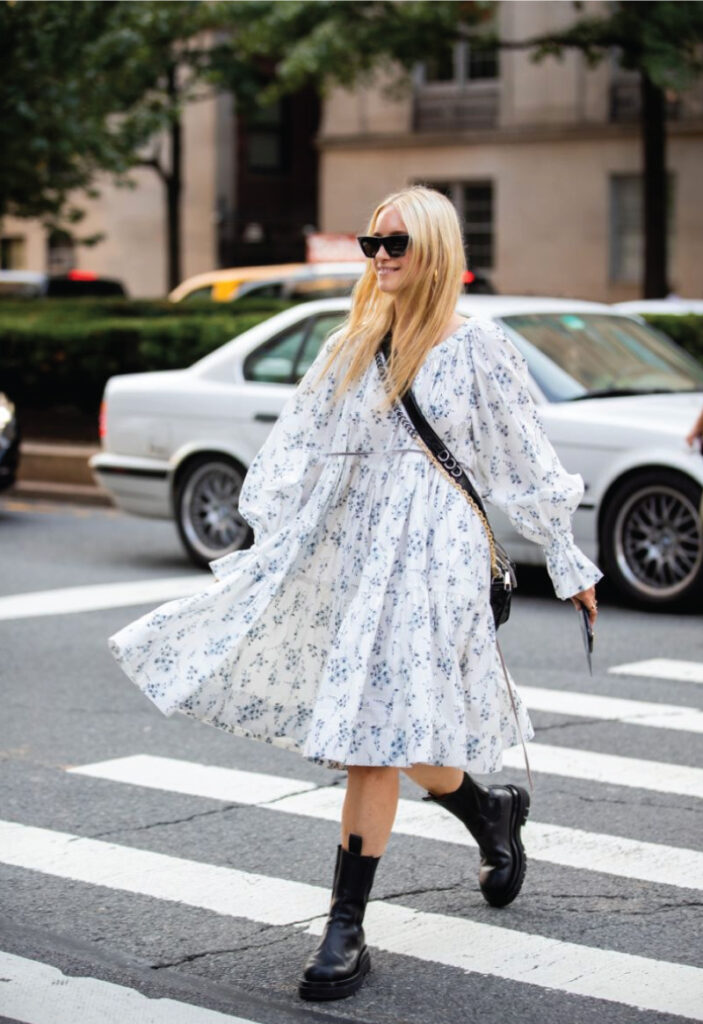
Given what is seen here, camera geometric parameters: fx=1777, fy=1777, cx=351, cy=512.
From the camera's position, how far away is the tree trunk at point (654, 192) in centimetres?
2712

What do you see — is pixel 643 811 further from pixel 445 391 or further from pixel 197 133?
pixel 197 133

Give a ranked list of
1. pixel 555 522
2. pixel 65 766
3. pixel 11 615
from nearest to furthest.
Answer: pixel 555 522
pixel 65 766
pixel 11 615

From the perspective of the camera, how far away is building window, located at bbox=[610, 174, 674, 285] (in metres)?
33.4

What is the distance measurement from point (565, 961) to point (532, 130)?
30839 mm

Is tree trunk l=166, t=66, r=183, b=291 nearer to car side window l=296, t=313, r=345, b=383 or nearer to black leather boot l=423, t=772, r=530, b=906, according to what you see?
car side window l=296, t=313, r=345, b=383

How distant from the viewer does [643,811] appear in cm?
554

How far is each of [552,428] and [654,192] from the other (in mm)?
18944

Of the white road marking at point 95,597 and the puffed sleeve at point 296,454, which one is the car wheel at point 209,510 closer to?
the white road marking at point 95,597

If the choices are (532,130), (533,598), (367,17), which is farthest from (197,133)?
(533,598)

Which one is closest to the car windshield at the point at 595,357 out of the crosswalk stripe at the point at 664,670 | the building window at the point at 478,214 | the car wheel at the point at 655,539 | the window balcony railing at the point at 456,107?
the car wheel at the point at 655,539

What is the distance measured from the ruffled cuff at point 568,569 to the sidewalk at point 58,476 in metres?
10.2

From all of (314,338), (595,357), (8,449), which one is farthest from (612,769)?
(8,449)

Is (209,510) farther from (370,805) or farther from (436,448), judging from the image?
(370,805)

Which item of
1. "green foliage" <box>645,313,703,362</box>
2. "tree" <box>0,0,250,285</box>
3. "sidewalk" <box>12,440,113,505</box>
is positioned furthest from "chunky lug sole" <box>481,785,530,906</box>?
"tree" <box>0,0,250,285</box>
